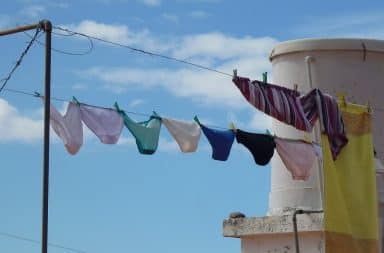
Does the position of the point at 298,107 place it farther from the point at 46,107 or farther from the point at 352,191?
the point at 46,107

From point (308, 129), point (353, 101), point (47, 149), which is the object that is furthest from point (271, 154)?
point (47, 149)

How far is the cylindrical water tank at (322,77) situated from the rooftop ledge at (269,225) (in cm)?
31

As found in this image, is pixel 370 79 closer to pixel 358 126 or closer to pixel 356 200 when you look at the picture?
pixel 358 126

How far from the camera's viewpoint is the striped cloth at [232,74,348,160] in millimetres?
15211

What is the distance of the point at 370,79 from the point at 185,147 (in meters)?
3.72

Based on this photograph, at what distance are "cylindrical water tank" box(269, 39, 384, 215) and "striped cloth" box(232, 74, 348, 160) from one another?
80 centimetres

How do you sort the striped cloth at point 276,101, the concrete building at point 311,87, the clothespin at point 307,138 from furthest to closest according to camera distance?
the concrete building at point 311,87 → the clothespin at point 307,138 → the striped cloth at point 276,101

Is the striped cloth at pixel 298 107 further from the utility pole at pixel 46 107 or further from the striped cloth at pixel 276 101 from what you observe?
the utility pole at pixel 46 107

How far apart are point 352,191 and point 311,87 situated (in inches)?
70.2

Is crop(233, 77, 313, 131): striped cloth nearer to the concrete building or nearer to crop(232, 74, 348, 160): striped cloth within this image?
crop(232, 74, 348, 160): striped cloth

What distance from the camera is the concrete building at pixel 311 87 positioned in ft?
55.7

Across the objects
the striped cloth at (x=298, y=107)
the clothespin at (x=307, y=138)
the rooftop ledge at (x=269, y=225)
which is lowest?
the rooftop ledge at (x=269, y=225)

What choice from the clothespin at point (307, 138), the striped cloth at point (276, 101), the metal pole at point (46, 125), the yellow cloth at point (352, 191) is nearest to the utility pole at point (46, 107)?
the metal pole at point (46, 125)

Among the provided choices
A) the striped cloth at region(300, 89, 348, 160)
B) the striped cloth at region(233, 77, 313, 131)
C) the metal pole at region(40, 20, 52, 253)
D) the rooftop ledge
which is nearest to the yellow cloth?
the striped cloth at region(300, 89, 348, 160)
